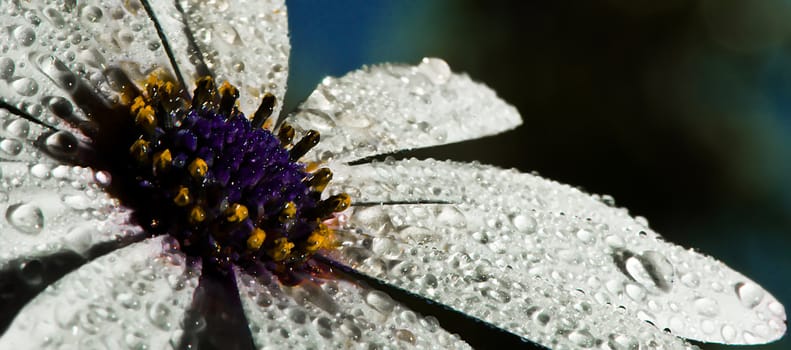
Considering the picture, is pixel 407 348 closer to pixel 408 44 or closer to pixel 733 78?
pixel 408 44

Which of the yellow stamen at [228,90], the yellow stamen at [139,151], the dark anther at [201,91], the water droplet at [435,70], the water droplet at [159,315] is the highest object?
the water droplet at [435,70]

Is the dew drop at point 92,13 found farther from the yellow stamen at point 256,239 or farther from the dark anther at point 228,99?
the yellow stamen at point 256,239

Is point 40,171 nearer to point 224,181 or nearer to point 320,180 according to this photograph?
point 224,181

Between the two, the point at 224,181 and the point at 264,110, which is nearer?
the point at 224,181

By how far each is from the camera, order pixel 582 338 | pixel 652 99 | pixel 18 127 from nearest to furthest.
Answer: pixel 18 127
pixel 582 338
pixel 652 99

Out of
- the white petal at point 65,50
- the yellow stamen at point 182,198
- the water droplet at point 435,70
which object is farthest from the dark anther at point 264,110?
the water droplet at point 435,70

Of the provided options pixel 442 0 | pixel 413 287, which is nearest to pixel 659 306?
pixel 413 287

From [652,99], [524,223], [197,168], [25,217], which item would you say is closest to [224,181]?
[197,168]
